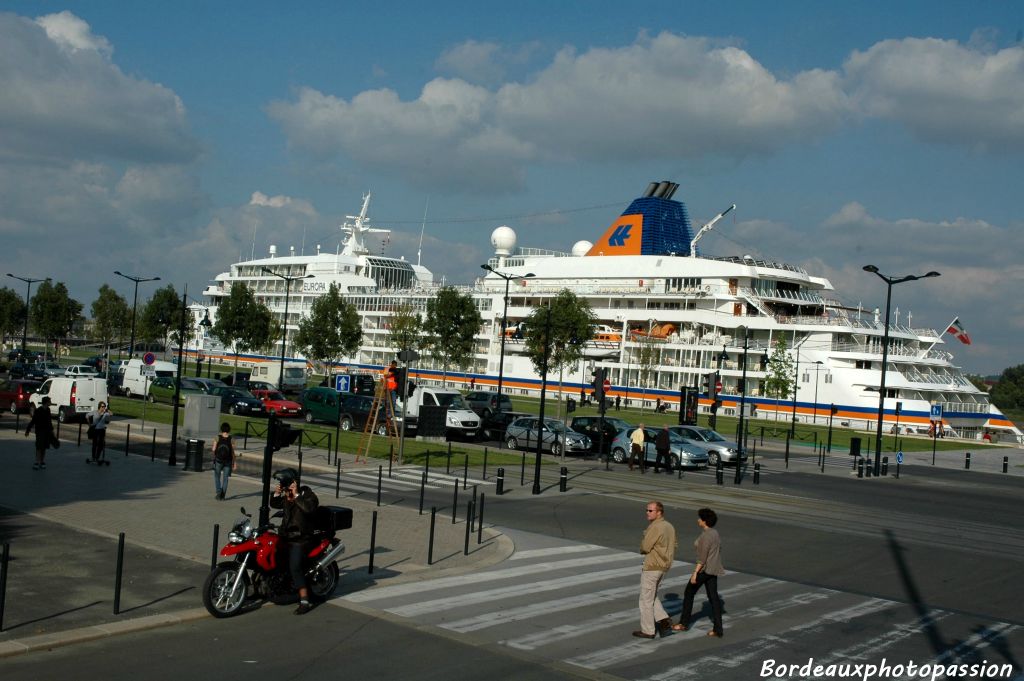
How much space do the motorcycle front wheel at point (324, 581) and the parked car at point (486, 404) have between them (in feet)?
107

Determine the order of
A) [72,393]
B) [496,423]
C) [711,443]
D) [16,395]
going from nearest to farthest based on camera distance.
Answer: [72,393] → [711,443] → [16,395] → [496,423]

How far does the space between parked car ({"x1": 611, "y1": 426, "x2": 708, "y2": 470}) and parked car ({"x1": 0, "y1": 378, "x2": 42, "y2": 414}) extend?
2270 centimetres

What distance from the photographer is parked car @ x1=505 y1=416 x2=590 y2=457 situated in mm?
36031

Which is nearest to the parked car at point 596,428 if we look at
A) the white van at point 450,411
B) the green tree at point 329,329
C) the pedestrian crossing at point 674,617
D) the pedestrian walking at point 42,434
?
the white van at point 450,411

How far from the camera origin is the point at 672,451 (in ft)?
109

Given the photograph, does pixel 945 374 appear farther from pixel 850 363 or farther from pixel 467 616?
pixel 467 616

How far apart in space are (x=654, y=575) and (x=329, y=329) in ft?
232

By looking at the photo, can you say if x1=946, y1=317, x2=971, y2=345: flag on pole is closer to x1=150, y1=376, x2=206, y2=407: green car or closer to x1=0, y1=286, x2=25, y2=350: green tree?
x1=150, y1=376, x2=206, y2=407: green car

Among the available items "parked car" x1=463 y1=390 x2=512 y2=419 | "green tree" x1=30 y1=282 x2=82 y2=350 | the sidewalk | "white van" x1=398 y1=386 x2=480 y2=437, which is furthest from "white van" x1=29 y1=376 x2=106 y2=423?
"green tree" x1=30 y1=282 x2=82 y2=350

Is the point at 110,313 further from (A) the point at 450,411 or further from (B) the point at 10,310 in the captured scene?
(A) the point at 450,411

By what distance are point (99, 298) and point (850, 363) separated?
76610 mm

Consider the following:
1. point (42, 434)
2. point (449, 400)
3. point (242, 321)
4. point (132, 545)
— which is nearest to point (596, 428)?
point (449, 400)

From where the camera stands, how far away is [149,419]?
38.0 metres

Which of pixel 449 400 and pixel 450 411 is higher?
pixel 449 400
